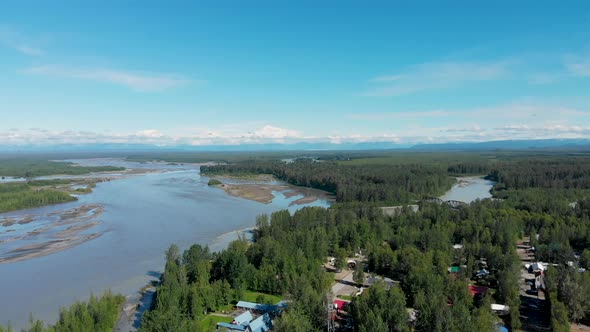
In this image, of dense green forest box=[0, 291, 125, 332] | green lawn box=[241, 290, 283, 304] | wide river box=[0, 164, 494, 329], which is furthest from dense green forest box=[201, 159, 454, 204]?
dense green forest box=[0, 291, 125, 332]

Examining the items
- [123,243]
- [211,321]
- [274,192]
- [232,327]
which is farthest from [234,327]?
[274,192]

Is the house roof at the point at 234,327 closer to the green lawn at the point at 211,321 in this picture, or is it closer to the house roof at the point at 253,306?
the green lawn at the point at 211,321

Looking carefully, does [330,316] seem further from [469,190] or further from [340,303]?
[469,190]

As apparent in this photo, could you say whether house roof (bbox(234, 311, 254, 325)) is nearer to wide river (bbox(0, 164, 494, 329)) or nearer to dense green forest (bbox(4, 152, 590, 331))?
dense green forest (bbox(4, 152, 590, 331))

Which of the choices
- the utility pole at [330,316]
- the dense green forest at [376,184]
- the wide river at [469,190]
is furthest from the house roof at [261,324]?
the wide river at [469,190]

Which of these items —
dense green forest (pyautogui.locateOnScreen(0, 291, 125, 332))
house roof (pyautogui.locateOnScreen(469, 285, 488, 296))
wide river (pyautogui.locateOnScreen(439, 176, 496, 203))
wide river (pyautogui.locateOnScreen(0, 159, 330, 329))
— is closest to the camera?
dense green forest (pyautogui.locateOnScreen(0, 291, 125, 332))

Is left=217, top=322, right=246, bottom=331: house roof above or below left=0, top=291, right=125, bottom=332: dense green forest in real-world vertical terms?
below

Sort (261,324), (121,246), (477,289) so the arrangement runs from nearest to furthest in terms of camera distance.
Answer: (261,324) → (477,289) → (121,246)
